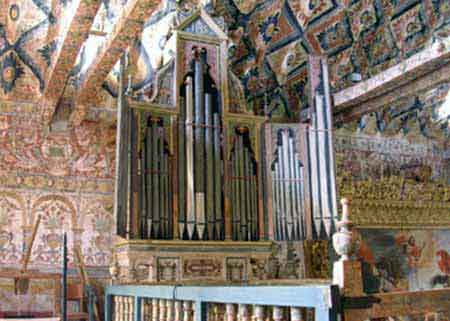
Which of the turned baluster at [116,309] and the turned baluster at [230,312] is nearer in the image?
the turned baluster at [230,312]

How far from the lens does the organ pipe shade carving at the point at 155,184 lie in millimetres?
6844

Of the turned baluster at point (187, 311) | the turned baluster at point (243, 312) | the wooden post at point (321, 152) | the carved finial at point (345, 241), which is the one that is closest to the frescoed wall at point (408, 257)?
the wooden post at point (321, 152)

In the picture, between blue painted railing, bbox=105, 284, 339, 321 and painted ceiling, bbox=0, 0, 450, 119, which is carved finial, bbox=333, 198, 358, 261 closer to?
blue painted railing, bbox=105, 284, 339, 321

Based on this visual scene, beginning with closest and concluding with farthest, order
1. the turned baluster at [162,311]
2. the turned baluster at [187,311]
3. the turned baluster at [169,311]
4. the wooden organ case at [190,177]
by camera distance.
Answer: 1. the turned baluster at [187,311]
2. the turned baluster at [169,311]
3. the turned baluster at [162,311]
4. the wooden organ case at [190,177]

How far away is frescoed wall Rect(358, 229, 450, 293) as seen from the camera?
10.1 m

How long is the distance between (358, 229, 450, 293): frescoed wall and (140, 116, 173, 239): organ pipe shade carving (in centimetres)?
407

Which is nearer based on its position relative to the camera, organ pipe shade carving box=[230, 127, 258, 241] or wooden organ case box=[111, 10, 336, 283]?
wooden organ case box=[111, 10, 336, 283]

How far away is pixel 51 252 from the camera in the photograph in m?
7.75

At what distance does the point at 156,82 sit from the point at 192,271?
2.35 meters

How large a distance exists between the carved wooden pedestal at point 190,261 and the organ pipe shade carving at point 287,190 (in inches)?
14.1

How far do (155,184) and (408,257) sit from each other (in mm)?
5570

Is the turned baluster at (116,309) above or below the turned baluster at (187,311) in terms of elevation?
below

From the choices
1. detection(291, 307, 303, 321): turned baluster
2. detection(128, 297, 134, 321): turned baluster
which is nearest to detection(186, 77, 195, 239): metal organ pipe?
detection(128, 297, 134, 321): turned baluster

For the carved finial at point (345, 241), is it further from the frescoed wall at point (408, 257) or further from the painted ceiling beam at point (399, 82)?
the frescoed wall at point (408, 257)
